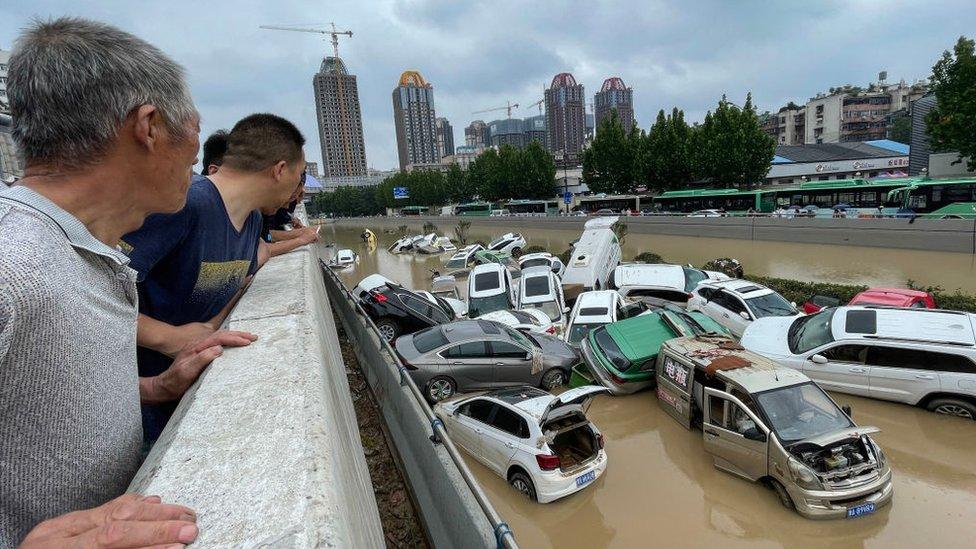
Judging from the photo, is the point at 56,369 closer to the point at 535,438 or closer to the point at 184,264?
the point at 184,264

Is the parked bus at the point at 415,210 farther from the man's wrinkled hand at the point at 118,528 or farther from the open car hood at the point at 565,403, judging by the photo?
the man's wrinkled hand at the point at 118,528

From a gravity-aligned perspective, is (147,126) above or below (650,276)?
above

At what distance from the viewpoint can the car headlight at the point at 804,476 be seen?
5.36 m

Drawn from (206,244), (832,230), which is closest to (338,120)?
(832,230)

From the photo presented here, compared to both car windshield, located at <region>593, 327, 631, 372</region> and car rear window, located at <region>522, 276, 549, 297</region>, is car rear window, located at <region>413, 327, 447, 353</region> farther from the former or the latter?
car rear window, located at <region>522, 276, 549, 297</region>

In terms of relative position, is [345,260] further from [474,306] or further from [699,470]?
[699,470]

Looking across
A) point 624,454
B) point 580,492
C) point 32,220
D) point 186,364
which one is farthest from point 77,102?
point 624,454

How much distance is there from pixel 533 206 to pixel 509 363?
194 ft

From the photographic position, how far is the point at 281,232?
6.35 metres

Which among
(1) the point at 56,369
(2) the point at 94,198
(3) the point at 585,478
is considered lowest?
(3) the point at 585,478

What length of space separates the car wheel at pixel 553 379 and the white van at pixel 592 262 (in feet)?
21.2

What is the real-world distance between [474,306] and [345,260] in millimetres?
20183

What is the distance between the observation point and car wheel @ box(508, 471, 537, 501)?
6.02 metres

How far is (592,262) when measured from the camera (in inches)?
640
